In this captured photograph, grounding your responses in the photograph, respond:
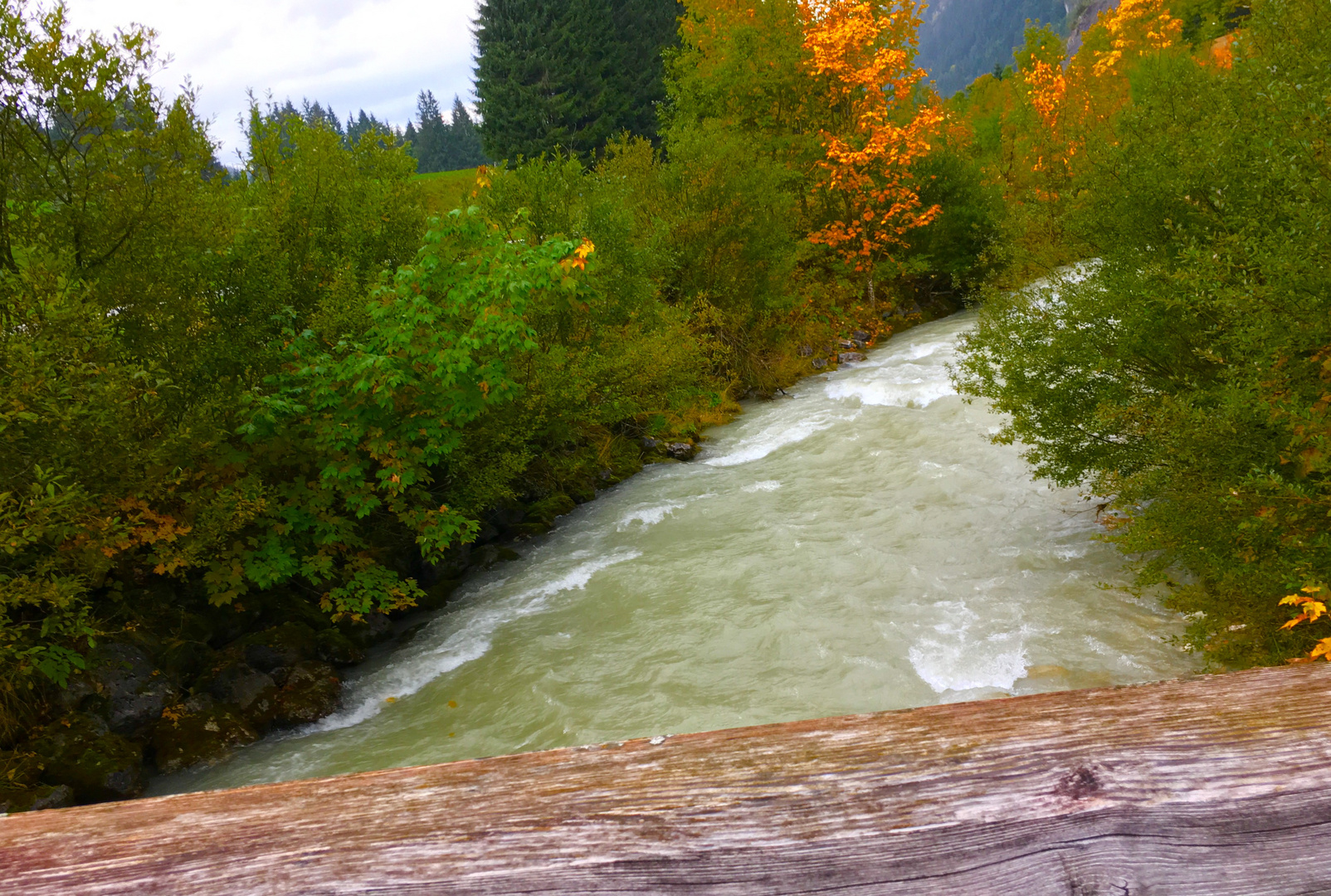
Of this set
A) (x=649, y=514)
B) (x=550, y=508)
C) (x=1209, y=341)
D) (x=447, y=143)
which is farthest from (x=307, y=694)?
(x=447, y=143)

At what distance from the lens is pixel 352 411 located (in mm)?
8875

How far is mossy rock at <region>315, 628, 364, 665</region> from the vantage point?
9.50 metres

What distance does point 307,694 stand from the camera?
28.2 ft

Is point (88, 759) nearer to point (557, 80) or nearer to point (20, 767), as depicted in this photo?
point (20, 767)

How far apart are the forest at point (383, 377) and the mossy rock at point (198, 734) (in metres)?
0.04

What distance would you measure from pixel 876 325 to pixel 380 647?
19643mm

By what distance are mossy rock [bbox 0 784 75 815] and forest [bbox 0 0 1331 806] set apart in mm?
42

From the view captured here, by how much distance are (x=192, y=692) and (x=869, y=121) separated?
23.7m

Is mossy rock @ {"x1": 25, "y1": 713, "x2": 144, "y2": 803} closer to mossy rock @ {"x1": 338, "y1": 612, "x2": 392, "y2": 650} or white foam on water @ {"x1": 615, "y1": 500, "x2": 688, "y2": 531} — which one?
mossy rock @ {"x1": 338, "y1": 612, "x2": 392, "y2": 650}

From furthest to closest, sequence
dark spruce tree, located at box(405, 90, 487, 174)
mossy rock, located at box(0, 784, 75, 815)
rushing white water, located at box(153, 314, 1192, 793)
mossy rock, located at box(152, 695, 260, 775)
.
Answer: dark spruce tree, located at box(405, 90, 487, 174) < mossy rock, located at box(152, 695, 260, 775) < rushing white water, located at box(153, 314, 1192, 793) < mossy rock, located at box(0, 784, 75, 815)

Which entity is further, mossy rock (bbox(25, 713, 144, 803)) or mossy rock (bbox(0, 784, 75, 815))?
mossy rock (bbox(25, 713, 144, 803))

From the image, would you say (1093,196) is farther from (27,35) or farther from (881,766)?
(27,35)

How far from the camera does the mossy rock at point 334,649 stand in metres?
9.50

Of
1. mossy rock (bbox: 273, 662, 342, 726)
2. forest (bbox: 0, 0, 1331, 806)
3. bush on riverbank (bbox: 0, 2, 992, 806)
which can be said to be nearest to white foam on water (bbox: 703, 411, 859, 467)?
forest (bbox: 0, 0, 1331, 806)
